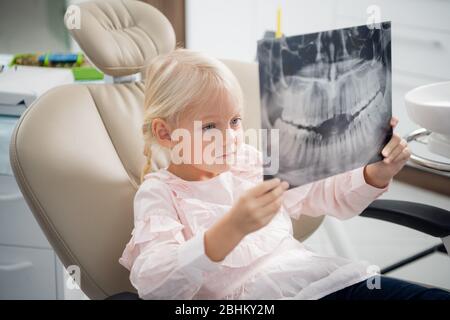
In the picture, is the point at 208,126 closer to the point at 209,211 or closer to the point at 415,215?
the point at 209,211

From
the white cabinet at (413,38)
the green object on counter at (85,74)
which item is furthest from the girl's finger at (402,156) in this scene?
the white cabinet at (413,38)

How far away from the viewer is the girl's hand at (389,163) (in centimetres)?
87

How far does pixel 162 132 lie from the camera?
87 centimetres

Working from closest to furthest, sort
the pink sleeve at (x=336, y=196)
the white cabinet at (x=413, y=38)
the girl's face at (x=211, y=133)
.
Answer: the girl's face at (x=211, y=133)
the pink sleeve at (x=336, y=196)
the white cabinet at (x=413, y=38)

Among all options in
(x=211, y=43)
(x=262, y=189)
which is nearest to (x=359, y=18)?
(x=211, y=43)

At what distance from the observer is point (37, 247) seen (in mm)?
1550

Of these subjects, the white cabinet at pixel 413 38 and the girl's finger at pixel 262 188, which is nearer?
the girl's finger at pixel 262 188

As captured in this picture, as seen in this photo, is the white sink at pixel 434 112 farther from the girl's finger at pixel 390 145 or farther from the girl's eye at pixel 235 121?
the girl's eye at pixel 235 121

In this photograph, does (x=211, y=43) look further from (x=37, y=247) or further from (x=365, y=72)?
(x=365, y=72)

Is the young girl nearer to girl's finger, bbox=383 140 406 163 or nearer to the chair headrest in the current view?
girl's finger, bbox=383 140 406 163

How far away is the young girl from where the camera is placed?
77 cm

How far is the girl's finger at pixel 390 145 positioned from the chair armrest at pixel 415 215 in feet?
0.59

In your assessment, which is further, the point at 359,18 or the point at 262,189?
the point at 359,18

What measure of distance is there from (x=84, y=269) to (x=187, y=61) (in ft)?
1.20
